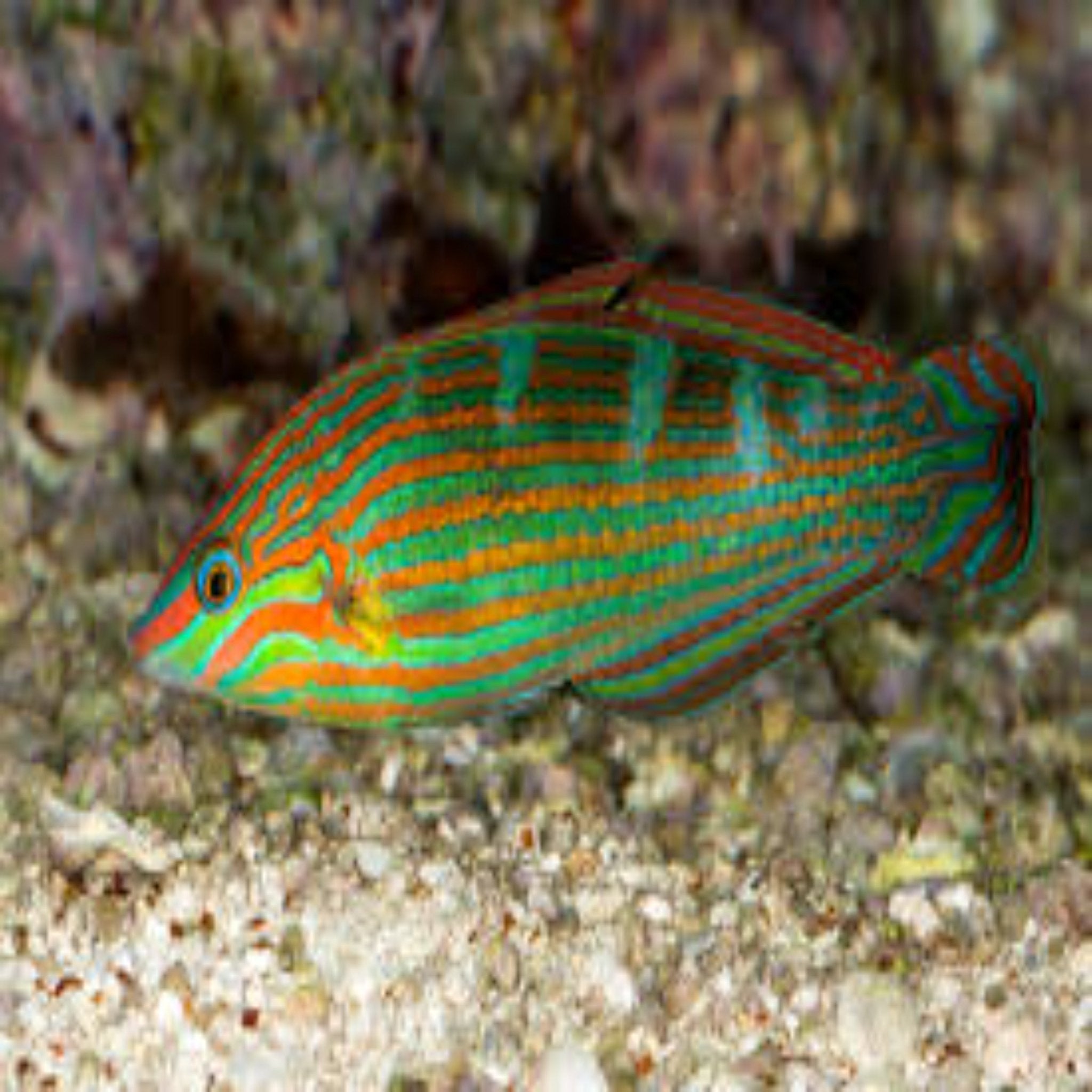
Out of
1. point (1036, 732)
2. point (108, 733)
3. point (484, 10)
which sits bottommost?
point (1036, 732)

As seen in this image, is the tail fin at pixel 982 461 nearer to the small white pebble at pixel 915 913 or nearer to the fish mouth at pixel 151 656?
the small white pebble at pixel 915 913

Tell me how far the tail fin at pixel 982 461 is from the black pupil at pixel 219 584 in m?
1.04

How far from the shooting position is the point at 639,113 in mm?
2551

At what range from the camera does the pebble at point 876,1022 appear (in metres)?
2.02

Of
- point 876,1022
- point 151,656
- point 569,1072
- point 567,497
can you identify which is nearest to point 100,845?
point 151,656

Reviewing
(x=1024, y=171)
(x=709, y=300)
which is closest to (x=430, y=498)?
(x=709, y=300)

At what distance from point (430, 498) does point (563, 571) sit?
224 mm

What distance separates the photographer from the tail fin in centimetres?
199

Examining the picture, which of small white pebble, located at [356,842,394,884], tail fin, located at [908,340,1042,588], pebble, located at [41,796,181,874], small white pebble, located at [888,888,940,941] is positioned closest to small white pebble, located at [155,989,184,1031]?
pebble, located at [41,796,181,874]

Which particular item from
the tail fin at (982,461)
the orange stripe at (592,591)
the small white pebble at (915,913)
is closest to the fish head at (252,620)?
the orange stripe at (592,591)

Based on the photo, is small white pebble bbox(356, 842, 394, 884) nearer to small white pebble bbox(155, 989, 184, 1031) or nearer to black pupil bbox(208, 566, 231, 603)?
small white pebble bbox(155, 989, 184, 1031)

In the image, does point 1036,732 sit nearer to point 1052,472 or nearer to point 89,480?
point 1052,472

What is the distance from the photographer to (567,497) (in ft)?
6.36

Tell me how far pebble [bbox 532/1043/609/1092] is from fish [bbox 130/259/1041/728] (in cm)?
54
